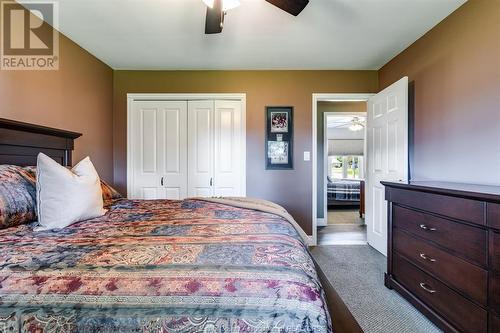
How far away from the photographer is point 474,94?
6.28 ft

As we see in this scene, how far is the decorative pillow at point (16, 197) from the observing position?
1264 mm

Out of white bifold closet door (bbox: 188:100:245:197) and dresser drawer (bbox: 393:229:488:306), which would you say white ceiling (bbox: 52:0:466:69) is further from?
dresser drawer (bbox: 393:229:488:306)

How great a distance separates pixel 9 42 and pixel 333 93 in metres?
3.39

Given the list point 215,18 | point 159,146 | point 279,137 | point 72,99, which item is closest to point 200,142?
point 159,146

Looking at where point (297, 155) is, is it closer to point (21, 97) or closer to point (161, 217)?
point (161, 217)

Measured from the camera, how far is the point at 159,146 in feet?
11.1

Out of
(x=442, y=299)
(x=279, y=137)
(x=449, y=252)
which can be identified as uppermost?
(x=279, y=137)

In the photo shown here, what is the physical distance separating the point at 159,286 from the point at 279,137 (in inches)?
112

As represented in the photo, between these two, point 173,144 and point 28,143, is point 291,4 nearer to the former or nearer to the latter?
point 28,143

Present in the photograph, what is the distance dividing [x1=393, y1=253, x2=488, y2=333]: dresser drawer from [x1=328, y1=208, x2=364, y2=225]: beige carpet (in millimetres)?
2722

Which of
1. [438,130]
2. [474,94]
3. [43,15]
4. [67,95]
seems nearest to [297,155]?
[438,130]

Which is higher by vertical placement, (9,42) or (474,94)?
(9,42)

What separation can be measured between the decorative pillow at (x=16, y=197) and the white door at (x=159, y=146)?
190 cm

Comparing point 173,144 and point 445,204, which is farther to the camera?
point 173,144
